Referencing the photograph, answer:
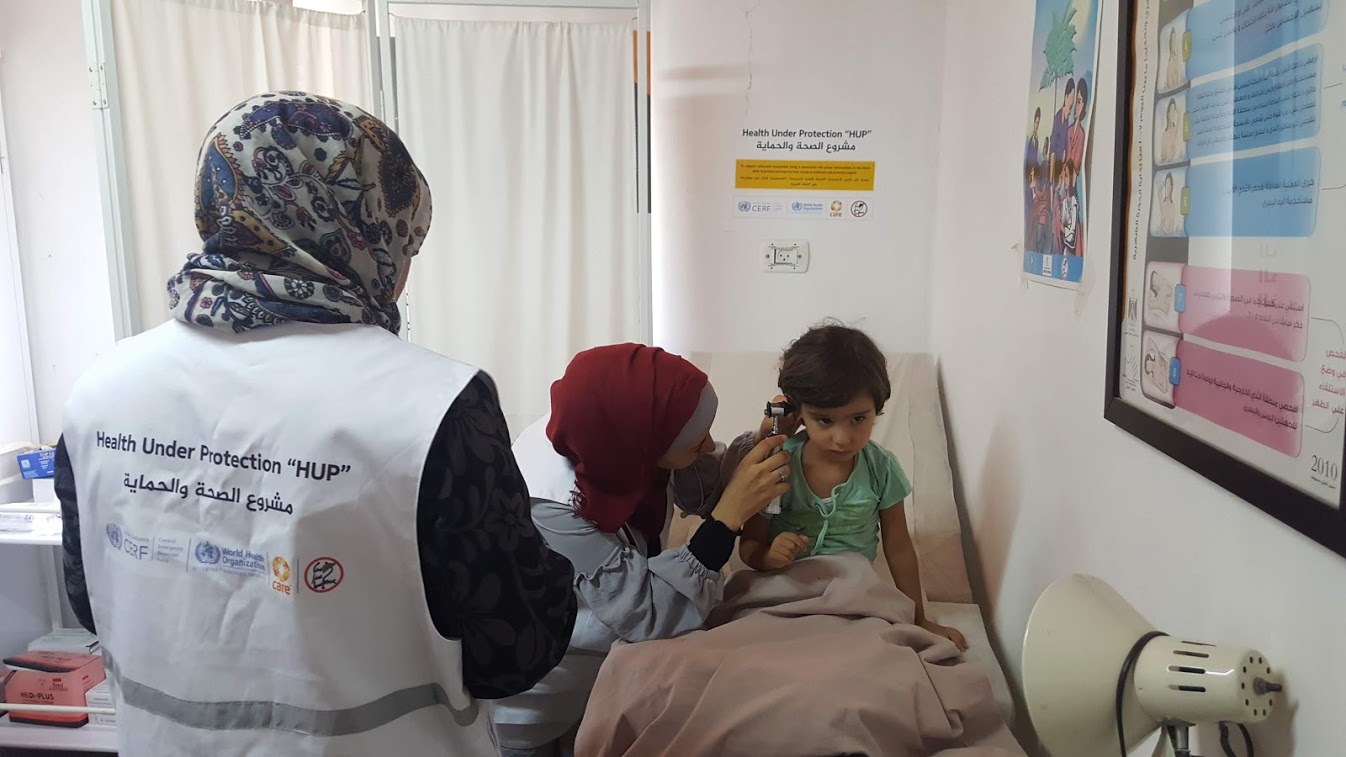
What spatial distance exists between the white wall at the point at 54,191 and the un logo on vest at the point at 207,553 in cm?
197

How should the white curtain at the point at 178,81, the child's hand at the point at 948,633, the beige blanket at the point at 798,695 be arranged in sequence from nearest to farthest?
the beige blanket at the point at 798,695
the child's hand at the point at 948,633
the white curtain at the point at 178,81

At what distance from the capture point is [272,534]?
804 mm

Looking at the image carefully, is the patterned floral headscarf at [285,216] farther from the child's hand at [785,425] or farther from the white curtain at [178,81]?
the white curtain at [178,81]

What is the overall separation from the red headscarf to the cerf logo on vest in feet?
1.92

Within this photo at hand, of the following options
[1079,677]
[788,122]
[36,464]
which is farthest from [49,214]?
[1079,677]

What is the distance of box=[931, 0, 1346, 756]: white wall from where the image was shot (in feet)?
2.71

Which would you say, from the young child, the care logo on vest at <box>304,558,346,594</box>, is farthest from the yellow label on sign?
the care logo on vest at <box>304,558,346,594</box>

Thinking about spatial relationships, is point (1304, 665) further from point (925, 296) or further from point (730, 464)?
point (925, 296)

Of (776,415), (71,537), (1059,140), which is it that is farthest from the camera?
(776,415)

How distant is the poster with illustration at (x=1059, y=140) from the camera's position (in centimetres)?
135

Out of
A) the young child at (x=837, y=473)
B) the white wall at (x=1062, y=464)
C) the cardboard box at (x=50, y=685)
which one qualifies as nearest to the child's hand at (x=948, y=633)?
the young child at (x=837, y=473)

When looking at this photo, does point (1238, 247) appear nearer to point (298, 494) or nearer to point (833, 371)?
point (833, 371)

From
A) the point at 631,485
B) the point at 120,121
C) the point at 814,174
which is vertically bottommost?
the point at 631,485

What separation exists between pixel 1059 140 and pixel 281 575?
1376mm
